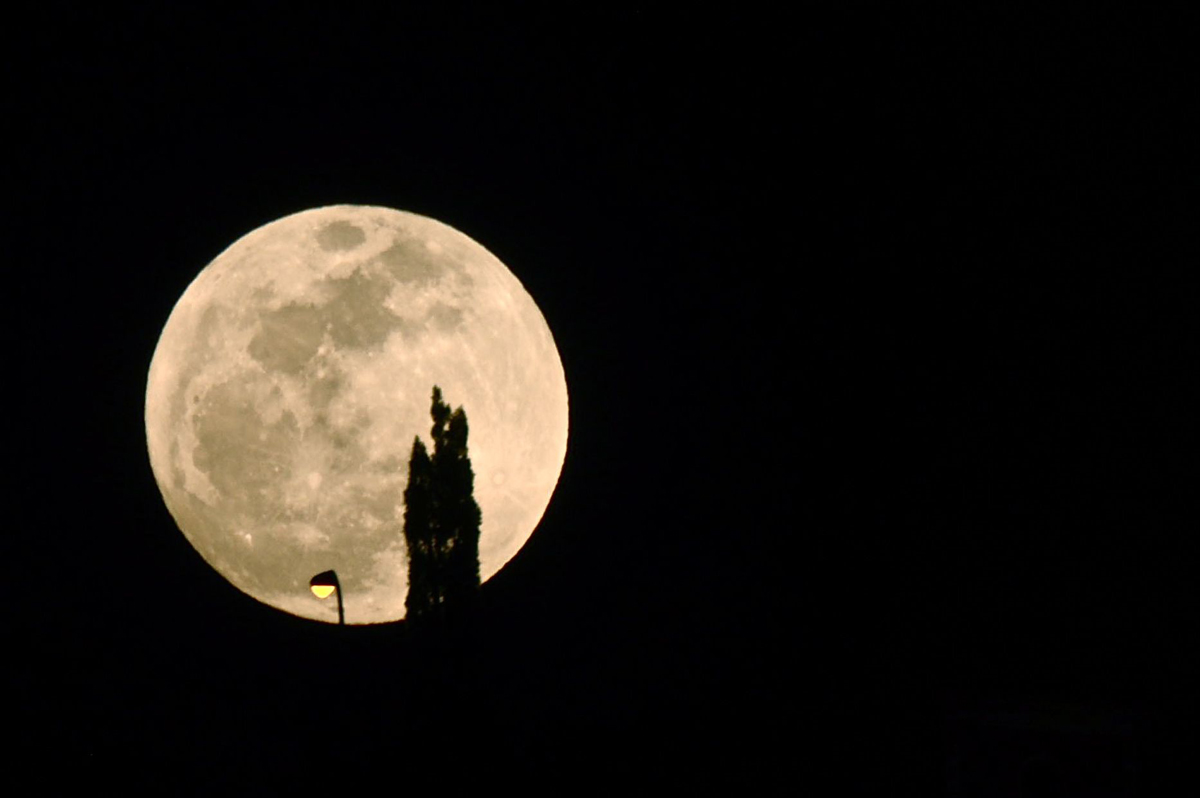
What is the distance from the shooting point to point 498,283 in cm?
1239

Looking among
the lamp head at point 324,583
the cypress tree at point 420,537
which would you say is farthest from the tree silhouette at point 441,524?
the lamp head at point 324,583

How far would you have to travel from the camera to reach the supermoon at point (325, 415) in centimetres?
1042

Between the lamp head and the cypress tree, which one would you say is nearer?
the lamp head

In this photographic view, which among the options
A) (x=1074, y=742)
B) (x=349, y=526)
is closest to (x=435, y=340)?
(x=349, y=526)

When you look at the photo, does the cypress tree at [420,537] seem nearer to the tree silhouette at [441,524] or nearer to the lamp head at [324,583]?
the tree silhouette at [441,524]

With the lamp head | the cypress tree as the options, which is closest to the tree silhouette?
the cypress tree

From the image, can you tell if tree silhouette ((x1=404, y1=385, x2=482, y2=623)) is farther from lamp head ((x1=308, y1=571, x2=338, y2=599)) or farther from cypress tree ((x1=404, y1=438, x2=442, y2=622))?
lamp head ((x1=308, y1=571, x2=338, y2=599))

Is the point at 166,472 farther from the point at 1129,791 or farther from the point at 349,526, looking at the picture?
the point at 1129,791

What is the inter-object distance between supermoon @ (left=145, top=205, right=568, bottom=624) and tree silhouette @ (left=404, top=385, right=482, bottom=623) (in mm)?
211

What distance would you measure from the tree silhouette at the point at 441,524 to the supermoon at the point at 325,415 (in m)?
0.21

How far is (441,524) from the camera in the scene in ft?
33.3

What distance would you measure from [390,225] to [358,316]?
180 cm

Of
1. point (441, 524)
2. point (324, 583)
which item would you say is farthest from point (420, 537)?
point (324, 583)

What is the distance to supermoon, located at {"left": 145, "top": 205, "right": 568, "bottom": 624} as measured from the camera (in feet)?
34.2
